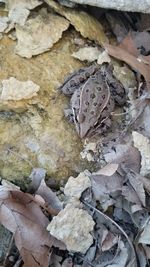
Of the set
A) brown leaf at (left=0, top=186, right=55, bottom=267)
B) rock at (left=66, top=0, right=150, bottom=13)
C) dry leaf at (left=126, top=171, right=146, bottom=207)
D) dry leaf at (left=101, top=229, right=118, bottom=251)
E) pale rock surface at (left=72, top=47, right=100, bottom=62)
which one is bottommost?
brown leaf at (left=0, top=186, right=55, bottom=267)

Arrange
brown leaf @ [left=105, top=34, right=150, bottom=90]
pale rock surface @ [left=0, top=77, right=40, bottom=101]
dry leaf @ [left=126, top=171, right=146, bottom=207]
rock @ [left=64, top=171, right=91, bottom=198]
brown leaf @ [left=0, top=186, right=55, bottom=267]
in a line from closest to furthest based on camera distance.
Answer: brown leaf @ [left=0, top=186, right=55, bottom=267] < dry leaf @ [left=126, top=171, right=146, bottom=207] < rock @ [left=64, top=171, right=91, bottom=198] < pale rock surface @ [left=0, top=77, right=40, bottom=101] < brown leaf @ [left=105, top=34, right=150, bottom=90]

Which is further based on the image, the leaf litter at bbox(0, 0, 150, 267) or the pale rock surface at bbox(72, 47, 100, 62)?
the pale rock surface at bbox(72, 47, 100, 62)

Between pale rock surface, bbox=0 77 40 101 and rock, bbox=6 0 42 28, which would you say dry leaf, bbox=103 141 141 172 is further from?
rock, bbox=6 0 42 28

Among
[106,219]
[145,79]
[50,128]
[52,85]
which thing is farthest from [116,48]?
[106,219]

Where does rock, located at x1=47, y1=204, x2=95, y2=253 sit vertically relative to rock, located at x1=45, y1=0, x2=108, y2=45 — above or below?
below

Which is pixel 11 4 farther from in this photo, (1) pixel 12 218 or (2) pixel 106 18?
(1) pixel 12 218

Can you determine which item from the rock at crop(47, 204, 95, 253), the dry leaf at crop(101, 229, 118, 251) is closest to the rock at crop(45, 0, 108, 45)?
the rock at crop(47, 204, 95, 253)

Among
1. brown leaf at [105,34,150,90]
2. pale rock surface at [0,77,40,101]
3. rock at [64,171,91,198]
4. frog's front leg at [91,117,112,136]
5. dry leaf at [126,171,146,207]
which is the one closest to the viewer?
dry leaf at [126,171,146,207]

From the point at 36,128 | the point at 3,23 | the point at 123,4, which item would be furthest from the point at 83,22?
the point at 36,128
